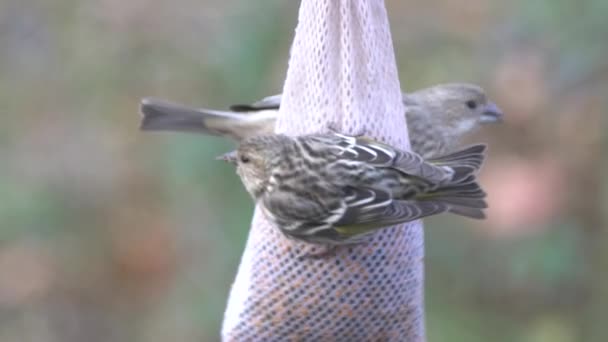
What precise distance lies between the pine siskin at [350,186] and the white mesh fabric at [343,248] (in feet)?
0.61

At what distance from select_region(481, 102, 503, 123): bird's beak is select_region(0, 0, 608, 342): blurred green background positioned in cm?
132

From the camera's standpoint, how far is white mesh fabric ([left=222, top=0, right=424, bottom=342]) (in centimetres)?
531

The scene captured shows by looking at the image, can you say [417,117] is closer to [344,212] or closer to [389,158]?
[389,158]

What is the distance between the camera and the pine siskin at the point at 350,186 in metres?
4.93

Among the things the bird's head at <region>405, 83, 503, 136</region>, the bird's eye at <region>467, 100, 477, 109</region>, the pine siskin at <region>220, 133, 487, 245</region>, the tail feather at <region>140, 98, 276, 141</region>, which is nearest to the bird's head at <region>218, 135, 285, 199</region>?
the pine siskin at <region>220, 133, 487, 245</region>

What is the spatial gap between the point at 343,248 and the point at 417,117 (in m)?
1.09

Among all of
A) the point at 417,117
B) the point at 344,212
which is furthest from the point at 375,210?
the point at 417,117

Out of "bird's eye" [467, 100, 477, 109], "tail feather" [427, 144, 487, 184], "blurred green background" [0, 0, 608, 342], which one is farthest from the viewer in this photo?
"blurred green background" [0, 0, 608, 342]

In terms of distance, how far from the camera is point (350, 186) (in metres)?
5.00

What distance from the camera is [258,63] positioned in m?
7.97

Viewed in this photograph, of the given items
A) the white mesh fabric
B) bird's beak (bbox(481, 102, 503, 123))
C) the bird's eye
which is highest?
the bird's eye

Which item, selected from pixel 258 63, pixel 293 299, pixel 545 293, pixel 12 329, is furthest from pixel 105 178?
pixel 293 299

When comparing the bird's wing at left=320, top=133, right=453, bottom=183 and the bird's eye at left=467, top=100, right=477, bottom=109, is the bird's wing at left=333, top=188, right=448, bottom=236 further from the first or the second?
the bird's eye at left=467, top=100, right=477, bottom=109

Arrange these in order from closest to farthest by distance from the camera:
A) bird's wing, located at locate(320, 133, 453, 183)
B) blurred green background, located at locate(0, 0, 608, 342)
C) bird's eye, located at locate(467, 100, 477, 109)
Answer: bird's wing, located at locate(320, 133, 453, 183)
bird's eye, located at locate(467, 100, 477, 109)
blurred green background, located at locate(0, 0, 608, 342)
